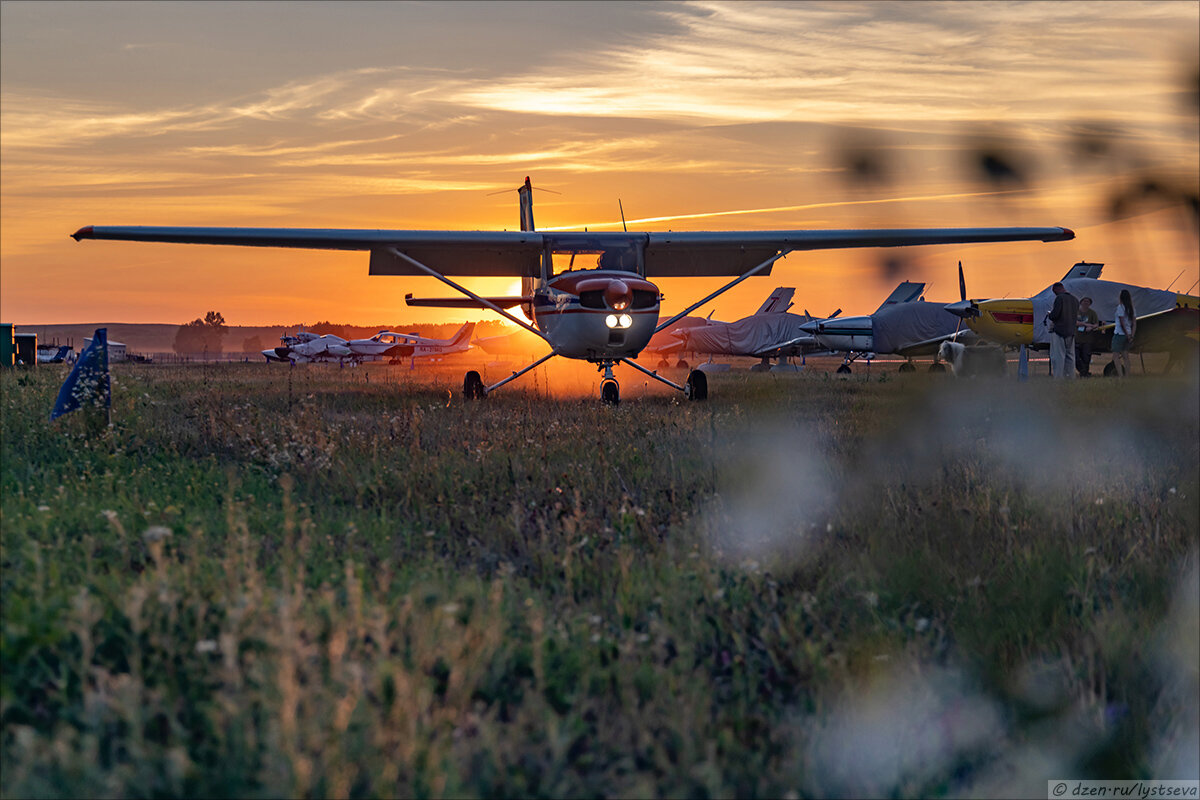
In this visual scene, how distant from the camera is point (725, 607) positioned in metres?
3.62

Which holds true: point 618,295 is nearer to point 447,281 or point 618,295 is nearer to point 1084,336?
point 447,281

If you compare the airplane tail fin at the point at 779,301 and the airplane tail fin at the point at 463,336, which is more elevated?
the airplane tail fin at the point at 779,301

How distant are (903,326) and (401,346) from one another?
122 ft

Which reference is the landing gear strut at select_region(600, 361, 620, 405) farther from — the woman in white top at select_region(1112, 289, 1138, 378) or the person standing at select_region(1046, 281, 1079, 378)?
the woman in white top at select_region(1112, 289, 1138, 378)

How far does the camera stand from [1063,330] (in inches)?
752

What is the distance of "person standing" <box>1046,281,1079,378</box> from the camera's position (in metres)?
18.6

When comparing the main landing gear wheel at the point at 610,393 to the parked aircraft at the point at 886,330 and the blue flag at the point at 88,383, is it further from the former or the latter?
the parked aircraft at the point at 886,330

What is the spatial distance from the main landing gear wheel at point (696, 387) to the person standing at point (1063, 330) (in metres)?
8.03

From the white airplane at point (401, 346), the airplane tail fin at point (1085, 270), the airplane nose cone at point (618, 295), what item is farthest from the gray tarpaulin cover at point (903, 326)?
the white airplane at point (401, 346)

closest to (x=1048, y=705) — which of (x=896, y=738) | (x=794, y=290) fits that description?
(x=896, y=738)

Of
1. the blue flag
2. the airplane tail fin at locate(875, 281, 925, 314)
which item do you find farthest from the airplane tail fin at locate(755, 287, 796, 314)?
the blue flag

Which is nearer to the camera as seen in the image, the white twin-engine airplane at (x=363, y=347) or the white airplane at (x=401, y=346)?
the white twin-engine airplane at (x=363, y=347)

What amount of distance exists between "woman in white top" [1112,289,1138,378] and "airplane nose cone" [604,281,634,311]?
13.3 m

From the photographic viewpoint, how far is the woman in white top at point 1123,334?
2083cm
